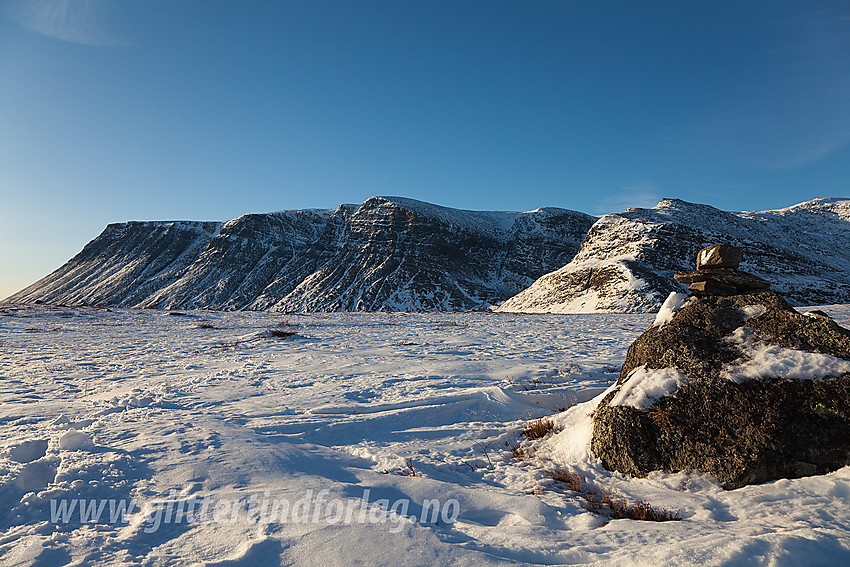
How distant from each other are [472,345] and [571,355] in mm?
3189

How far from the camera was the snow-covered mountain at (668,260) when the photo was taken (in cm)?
4744

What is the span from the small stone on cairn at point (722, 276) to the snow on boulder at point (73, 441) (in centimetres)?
733

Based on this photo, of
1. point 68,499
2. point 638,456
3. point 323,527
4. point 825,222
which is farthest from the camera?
point 825,222

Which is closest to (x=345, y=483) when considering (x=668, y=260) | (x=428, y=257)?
(x=668, y=260)

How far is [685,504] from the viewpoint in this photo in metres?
3.06

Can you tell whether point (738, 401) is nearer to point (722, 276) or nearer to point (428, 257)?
point (722, 276)

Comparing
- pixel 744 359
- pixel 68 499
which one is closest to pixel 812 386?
pixel 744 359

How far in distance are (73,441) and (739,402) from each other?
20.8 feet

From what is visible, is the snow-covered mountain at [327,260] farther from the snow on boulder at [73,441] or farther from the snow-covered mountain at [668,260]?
the snow on boulder at [73,441]

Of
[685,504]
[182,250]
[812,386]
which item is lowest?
[685,504]

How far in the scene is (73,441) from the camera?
388 cm

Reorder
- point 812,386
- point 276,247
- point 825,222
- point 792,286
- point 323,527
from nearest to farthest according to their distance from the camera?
point 323,527, point 812,386, point 792,286, point 825,222, point 276,247

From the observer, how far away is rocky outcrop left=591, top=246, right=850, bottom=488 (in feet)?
10.5

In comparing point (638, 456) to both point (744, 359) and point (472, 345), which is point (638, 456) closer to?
point (744, 359)
